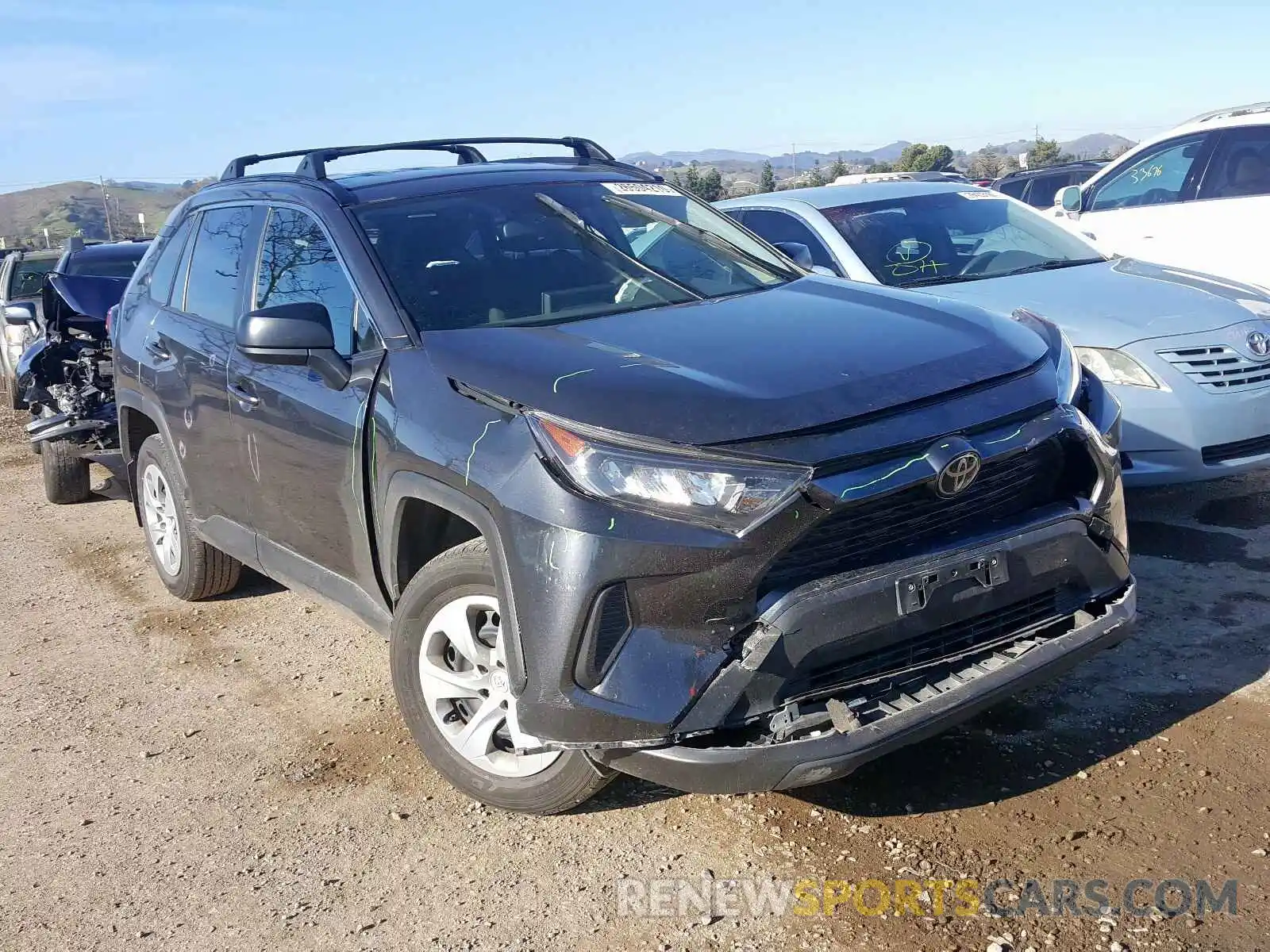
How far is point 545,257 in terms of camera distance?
398 cm

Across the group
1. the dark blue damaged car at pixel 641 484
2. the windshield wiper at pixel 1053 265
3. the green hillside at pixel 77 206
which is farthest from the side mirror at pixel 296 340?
the green hillside at pixel 77 206

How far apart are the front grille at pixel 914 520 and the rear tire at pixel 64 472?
634 cm

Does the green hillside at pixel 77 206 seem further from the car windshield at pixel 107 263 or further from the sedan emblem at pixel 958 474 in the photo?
the sedan emblem at pixel 958 474

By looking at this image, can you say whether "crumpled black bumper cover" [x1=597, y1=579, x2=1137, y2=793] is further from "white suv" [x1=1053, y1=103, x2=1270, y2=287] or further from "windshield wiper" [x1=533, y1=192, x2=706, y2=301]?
"white suv" [x1=1053, y1=103, x2=1270, y2=287]

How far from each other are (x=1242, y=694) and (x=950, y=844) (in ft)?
4.38

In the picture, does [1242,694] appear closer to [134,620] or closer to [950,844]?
[950,844]

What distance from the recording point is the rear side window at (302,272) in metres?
3.78

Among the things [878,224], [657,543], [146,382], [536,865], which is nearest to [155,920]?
[536,865]

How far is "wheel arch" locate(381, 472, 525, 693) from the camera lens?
9.66ft

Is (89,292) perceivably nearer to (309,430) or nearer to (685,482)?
(309,430)

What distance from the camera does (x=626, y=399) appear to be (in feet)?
9.53

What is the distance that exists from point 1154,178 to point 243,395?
724 centimetres

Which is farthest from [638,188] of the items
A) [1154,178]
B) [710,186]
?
[710,186]

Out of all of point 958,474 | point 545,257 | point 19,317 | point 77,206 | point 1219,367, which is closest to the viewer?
point 958,474
